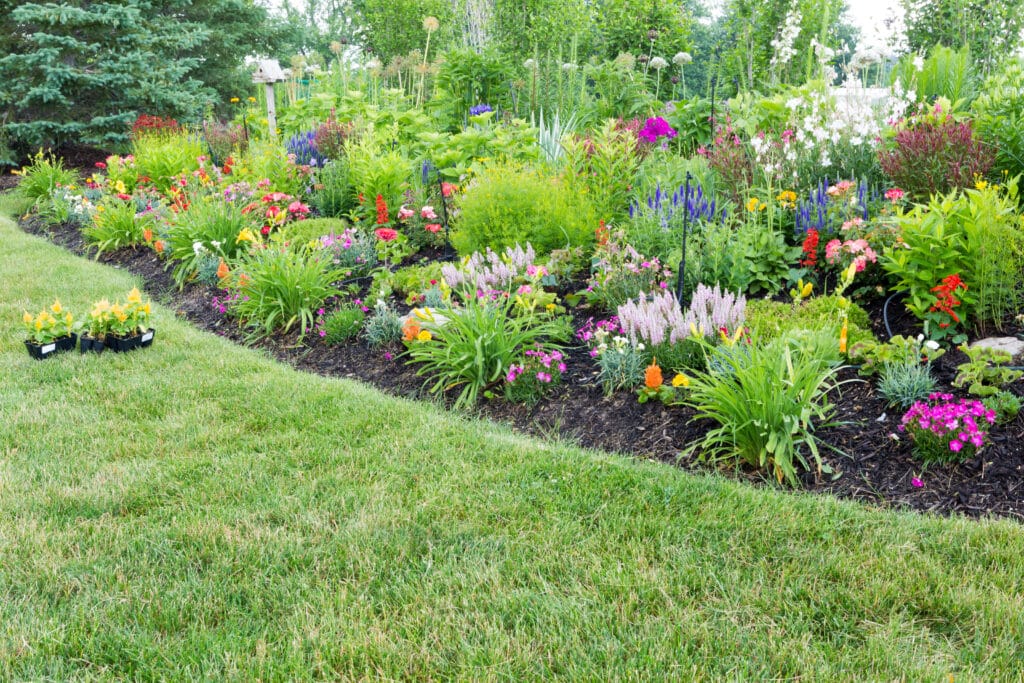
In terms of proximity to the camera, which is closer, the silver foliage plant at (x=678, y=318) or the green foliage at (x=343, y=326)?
the silver foliage plant at (x=678, y=318)

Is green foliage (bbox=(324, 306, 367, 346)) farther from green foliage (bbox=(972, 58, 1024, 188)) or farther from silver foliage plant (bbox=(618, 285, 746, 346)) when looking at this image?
green foliage (bbox=(972, 58, 1024, 188))

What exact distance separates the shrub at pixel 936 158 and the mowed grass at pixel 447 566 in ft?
8.28

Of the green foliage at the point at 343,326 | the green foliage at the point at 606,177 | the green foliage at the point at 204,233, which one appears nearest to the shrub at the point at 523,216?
the green foliage at the point at 606,177

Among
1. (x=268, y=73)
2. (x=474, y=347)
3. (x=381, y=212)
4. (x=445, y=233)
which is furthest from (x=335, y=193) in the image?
(x=474, y=347)

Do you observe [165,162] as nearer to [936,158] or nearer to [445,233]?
[445,233]

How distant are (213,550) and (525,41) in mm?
8587

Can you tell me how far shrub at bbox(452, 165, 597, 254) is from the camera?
530 centimetres

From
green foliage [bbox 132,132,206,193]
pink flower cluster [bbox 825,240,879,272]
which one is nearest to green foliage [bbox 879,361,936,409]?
pink flower cluster [bbox 825,240,879,272]

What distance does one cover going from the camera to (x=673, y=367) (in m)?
3.91

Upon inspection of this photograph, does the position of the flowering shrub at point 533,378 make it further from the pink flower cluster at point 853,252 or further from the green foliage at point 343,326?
the pink flower cluster at point 853,252

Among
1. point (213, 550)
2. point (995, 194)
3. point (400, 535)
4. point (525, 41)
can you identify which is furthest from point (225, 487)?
point (525, 41)

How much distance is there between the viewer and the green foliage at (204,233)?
6730 millimetres

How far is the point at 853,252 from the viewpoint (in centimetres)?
407

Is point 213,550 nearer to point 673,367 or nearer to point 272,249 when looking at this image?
point 673,367
